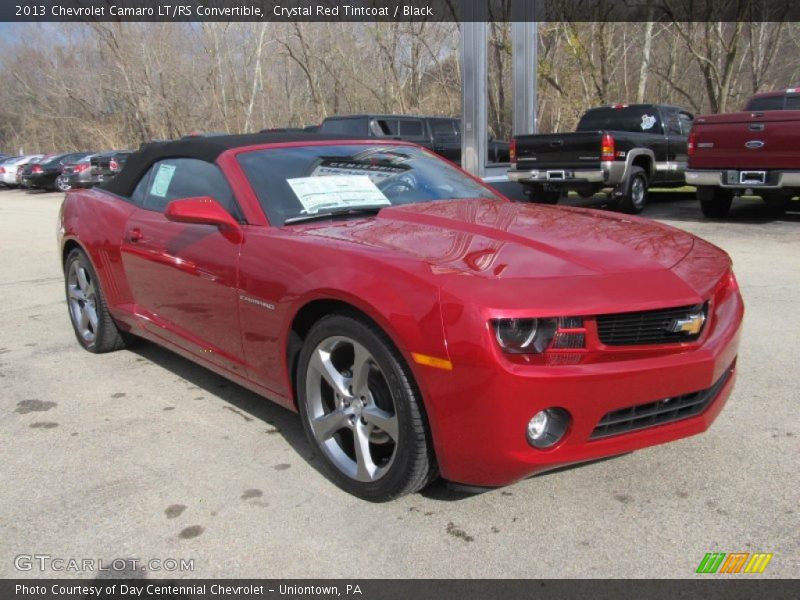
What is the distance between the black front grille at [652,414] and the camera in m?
2.48

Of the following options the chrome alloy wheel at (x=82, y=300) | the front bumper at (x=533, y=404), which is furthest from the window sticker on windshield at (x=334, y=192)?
the chrome alloy wheel at (x=82, y=300)

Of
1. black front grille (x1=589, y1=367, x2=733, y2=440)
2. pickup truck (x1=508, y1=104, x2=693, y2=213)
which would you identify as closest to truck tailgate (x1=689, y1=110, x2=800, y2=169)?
pickup truck (x1=508, y1=104, x2=693, y2=213)

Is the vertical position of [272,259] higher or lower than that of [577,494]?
higher

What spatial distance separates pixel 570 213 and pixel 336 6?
29.3 metres

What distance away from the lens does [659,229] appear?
11.1 ft

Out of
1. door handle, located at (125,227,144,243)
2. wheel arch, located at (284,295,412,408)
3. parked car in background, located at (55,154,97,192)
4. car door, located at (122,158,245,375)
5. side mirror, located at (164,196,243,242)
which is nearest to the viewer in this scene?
wheel arch, located at (284,295,412,408)

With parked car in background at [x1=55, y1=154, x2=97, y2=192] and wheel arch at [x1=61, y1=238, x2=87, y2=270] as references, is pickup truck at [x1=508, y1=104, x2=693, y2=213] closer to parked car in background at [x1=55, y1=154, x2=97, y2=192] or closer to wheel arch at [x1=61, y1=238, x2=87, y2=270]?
wheel arch at [x1=61, y1=238, x2=87, y2=270]

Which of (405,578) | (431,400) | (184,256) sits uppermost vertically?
(184,256)

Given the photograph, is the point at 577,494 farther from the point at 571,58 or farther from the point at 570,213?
the point at 571,58

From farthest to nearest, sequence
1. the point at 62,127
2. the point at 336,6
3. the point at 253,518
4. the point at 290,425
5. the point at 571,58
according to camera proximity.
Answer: the point at 62,127
the point at 336,6
the point at 571,58
the point at 290,425
the point at 253,518

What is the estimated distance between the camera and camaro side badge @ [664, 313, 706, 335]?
2.56 m

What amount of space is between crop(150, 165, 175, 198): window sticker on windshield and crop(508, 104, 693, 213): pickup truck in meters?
8.20

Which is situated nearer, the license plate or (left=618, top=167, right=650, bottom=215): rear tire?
the license plate

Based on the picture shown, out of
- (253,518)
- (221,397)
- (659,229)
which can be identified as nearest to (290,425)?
(221,397)
